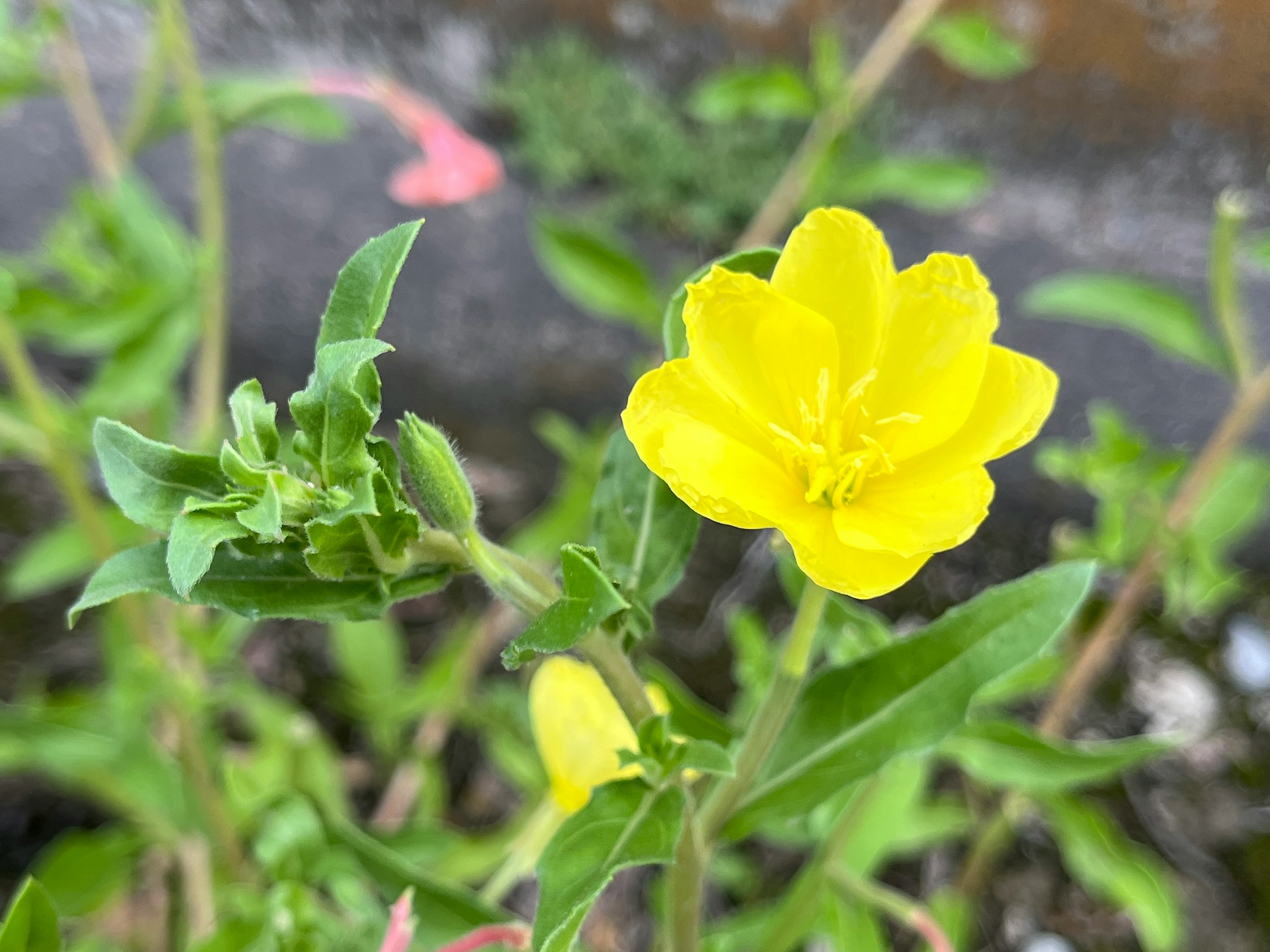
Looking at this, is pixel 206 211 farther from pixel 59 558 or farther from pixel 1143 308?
pixel 1143 308

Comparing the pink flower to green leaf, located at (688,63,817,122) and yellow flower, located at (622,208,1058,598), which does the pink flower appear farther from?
yellow flower, located at (622,208,1058,598)

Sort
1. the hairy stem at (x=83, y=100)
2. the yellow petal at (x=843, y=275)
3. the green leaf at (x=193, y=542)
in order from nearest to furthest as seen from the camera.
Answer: the green leaf at (x=193, y=542)
the yellow petal at (x=843, y=275)
the hairy stem at (x=83, y=100)

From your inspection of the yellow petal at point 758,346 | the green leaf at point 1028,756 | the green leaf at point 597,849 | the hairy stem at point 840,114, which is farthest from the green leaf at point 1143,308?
the green leaf at point 597,849

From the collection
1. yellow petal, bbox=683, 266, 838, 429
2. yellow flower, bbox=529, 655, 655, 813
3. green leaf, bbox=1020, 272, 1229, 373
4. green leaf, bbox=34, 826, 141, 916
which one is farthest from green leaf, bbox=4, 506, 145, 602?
green leaf, bbox=1020, 272, 1229, 373

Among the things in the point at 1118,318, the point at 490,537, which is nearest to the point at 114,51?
the point at 490,537

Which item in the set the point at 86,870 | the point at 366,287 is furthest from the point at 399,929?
the point at 86,870

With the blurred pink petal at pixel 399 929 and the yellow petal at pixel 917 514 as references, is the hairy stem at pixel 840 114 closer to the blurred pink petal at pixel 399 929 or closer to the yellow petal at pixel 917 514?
the yellow petal at pixel 917 514
